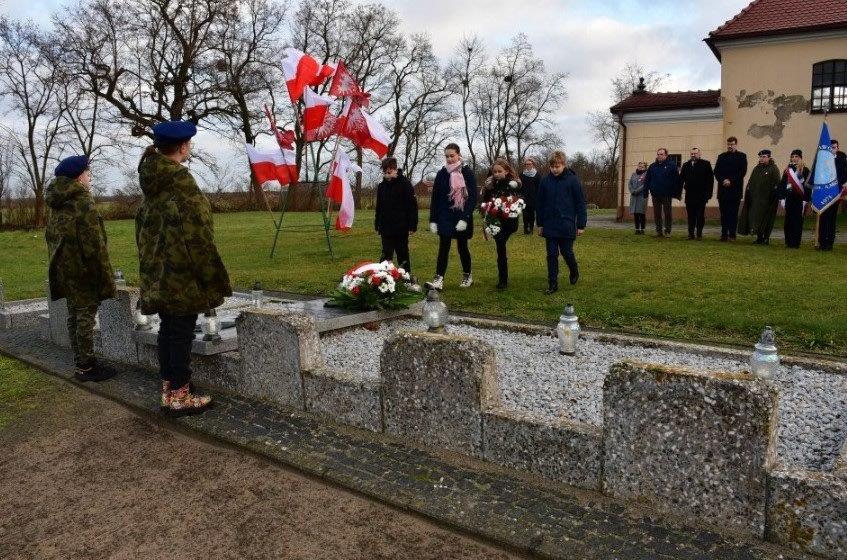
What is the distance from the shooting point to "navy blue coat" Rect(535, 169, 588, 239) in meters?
8.85

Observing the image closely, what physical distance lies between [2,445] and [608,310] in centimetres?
605

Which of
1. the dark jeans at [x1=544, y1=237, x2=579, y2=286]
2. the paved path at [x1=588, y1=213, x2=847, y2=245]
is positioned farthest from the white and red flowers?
the paved path at [x1=588, y1=213, x2=847, y2=245]

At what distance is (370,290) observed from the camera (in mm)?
7465

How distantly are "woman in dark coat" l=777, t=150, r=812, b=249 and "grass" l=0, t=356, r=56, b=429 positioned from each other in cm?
1306

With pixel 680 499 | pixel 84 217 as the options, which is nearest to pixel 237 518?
pixel 680 499

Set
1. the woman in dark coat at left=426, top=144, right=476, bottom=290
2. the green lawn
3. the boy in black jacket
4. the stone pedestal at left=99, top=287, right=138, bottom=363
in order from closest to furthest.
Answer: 1. the stone pedestal at left=99, top=287, right=138, bottom=363
2. the green lawn
3. the woman in dark coat at left=426, top=144, right=476, bottom=290
4. the boy in black jacket

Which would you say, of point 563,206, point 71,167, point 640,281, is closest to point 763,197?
point 640,281

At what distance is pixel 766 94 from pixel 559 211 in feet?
52.9

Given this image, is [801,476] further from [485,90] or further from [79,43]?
[485,90]

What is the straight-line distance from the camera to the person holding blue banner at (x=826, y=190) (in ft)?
41.1

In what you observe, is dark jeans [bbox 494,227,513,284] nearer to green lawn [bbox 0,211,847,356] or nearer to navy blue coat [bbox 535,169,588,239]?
green lawn [bbox 0,211,847,356]

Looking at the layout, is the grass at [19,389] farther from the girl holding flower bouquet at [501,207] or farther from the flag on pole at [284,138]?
the flag on pole at [284,138]

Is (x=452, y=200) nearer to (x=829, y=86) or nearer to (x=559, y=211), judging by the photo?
(x=559, y=211)

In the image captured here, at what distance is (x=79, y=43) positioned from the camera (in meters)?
33.2
